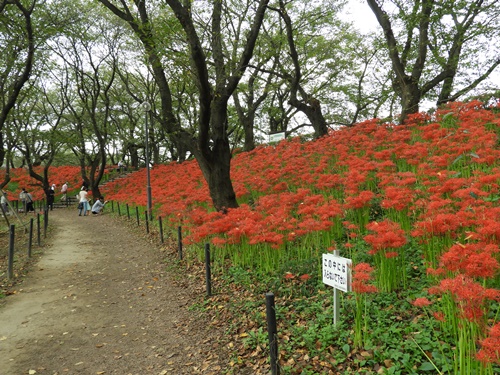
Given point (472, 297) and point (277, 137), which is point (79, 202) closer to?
point (277, 137)

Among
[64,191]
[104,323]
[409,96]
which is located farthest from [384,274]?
[64,191]

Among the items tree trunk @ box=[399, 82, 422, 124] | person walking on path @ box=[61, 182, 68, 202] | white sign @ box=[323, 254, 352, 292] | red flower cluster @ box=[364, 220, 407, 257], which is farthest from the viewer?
person walking on path @ box=[61, 182, 68, 202]

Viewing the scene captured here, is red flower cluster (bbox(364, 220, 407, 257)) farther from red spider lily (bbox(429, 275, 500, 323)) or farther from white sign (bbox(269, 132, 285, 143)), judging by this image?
white sign (bbox(269, 132, 285, 143))

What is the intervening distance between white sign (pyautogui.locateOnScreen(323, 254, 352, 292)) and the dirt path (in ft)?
5.55

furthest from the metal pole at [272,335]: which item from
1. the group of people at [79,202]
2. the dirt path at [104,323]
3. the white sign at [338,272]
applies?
the group of people at [79,202]

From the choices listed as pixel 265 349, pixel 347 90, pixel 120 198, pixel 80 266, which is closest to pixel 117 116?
pixel 120 198

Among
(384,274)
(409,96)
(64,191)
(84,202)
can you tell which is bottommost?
(384,274)

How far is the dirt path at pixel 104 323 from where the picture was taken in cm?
445

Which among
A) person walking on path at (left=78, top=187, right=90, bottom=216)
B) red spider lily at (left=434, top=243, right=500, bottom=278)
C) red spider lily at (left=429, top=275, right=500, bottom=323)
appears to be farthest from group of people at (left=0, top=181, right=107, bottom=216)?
red spider lily at (left=429, top=275, right=500, bottom=323)

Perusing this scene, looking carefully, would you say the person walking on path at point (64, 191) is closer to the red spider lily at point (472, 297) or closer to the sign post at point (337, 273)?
the sign post at point (337, 273)

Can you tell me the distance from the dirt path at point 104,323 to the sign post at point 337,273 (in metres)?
1.63

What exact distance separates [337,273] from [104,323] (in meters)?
4.03

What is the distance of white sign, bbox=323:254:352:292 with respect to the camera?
3.53 meters

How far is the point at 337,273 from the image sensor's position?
369 centimetres
